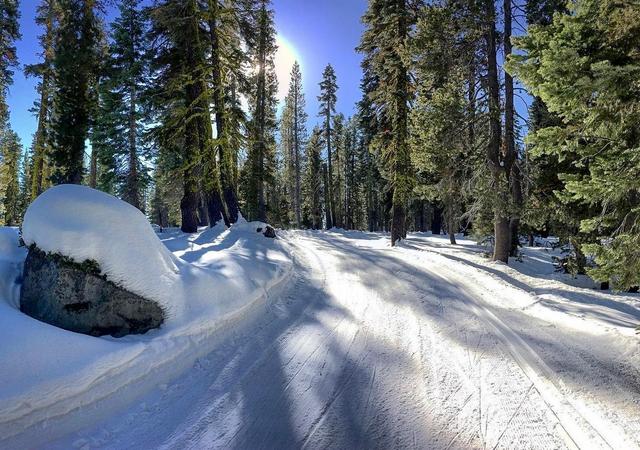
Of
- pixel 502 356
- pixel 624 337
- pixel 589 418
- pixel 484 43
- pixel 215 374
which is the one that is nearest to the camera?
pixel 589 418

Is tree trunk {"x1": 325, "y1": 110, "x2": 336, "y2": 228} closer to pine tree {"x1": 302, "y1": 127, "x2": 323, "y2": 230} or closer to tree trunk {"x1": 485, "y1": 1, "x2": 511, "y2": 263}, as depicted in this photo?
pine tree {"x1": 302, "y1": 127, "x2": 323, "y2": 230}

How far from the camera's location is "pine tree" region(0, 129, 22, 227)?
35.8 metres

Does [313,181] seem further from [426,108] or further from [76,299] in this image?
[76,299]

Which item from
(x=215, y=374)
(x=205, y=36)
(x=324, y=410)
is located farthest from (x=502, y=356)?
(x=205, y=36)

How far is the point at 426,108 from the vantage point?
13.7 m

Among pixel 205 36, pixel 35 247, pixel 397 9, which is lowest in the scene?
pixel 35 247

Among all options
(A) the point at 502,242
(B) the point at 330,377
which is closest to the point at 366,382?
(B) the point at 330,377

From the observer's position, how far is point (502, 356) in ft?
16.5

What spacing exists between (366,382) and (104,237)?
408 centimetres

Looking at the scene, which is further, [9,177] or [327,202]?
[327,202]

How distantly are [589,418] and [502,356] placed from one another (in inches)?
55.0

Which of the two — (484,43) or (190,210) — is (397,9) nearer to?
(484,43)

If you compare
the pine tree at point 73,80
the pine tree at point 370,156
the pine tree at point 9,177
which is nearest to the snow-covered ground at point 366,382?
the pine tree at point 370,156

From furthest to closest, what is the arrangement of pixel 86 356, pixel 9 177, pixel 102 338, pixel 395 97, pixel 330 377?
pixel 9 177, pixel 395 97, pixel 102 338, pixel 330 377, pixel 86 356
